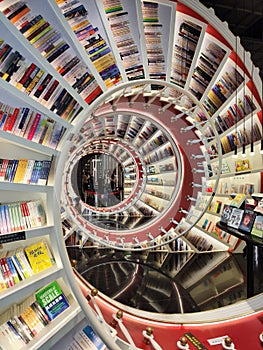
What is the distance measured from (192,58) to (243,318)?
2804 millimetres

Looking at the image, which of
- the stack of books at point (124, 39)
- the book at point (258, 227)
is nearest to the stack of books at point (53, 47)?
the stack of books at point (124, 39)

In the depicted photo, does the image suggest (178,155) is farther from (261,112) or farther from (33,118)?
(33,118)

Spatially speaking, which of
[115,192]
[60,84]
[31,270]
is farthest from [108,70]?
[115,192]

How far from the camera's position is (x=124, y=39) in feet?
7.99

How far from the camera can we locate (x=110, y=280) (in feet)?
12.9

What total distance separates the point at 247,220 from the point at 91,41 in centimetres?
240

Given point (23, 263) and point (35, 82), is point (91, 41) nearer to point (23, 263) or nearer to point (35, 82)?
point (35, 82)

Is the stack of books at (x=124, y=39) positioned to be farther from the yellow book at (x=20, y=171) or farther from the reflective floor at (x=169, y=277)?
the reflective floor at (x=169, y=277)

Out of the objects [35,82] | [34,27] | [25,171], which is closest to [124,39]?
[34,27]

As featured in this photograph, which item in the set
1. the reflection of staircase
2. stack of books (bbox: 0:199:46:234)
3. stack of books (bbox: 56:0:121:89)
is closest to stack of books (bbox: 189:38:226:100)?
stack of books (bbox: 56:0:121:89)

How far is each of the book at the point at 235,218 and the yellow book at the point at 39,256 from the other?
220cm

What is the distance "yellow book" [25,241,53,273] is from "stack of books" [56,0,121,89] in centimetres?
127

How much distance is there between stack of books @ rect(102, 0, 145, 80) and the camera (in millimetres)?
2293

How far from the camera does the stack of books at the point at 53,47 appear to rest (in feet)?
5.70
